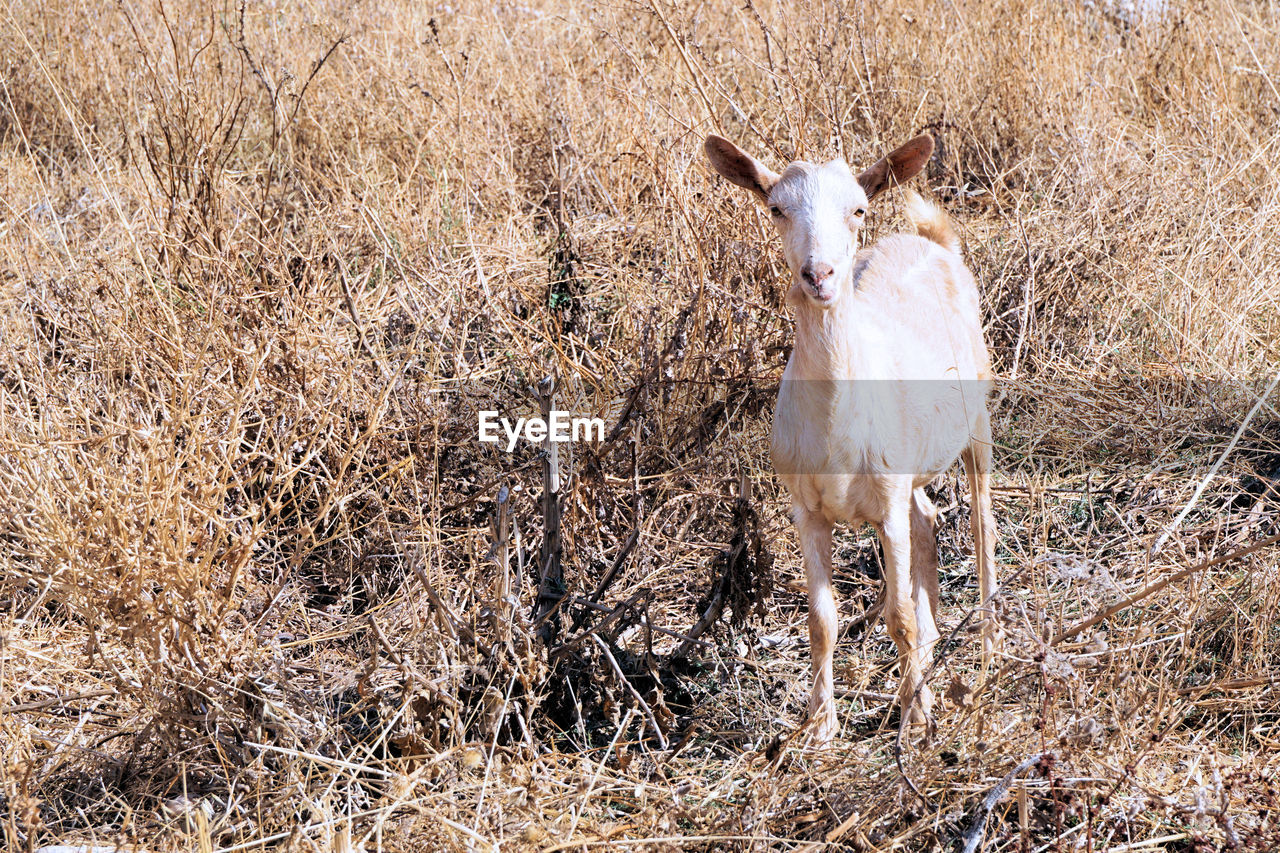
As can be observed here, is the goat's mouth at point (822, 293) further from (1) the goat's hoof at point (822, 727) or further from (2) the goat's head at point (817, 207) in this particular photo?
(1) the goat's hoof at point (822, 727)

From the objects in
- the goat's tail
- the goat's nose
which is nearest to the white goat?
the goat's nose

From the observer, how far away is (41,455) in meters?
3.04

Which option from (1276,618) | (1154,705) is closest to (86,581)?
(1154,705)

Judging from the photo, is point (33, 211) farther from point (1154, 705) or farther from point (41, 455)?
point (1154, 705)

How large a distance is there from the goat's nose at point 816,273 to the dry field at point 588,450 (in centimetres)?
78

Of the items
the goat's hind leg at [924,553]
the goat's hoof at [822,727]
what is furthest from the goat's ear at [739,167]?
the goat's hoof at [822,727]

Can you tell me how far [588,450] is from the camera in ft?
12.5

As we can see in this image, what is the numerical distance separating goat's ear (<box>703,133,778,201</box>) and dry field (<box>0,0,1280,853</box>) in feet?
2.69

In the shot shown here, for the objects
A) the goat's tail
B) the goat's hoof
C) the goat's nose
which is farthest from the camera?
the goat's tail

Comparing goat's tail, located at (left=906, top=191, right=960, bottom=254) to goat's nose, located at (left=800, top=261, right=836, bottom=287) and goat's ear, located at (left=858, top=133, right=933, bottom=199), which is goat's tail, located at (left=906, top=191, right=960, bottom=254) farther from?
goat's nose, located at (left=800, top=261, right=836, bottom=287)

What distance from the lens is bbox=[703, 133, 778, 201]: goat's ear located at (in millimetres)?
3104

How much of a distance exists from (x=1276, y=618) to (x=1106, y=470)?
1107mm

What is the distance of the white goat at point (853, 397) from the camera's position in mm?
2912

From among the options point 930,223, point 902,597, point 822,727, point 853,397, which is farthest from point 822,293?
point 930,223
